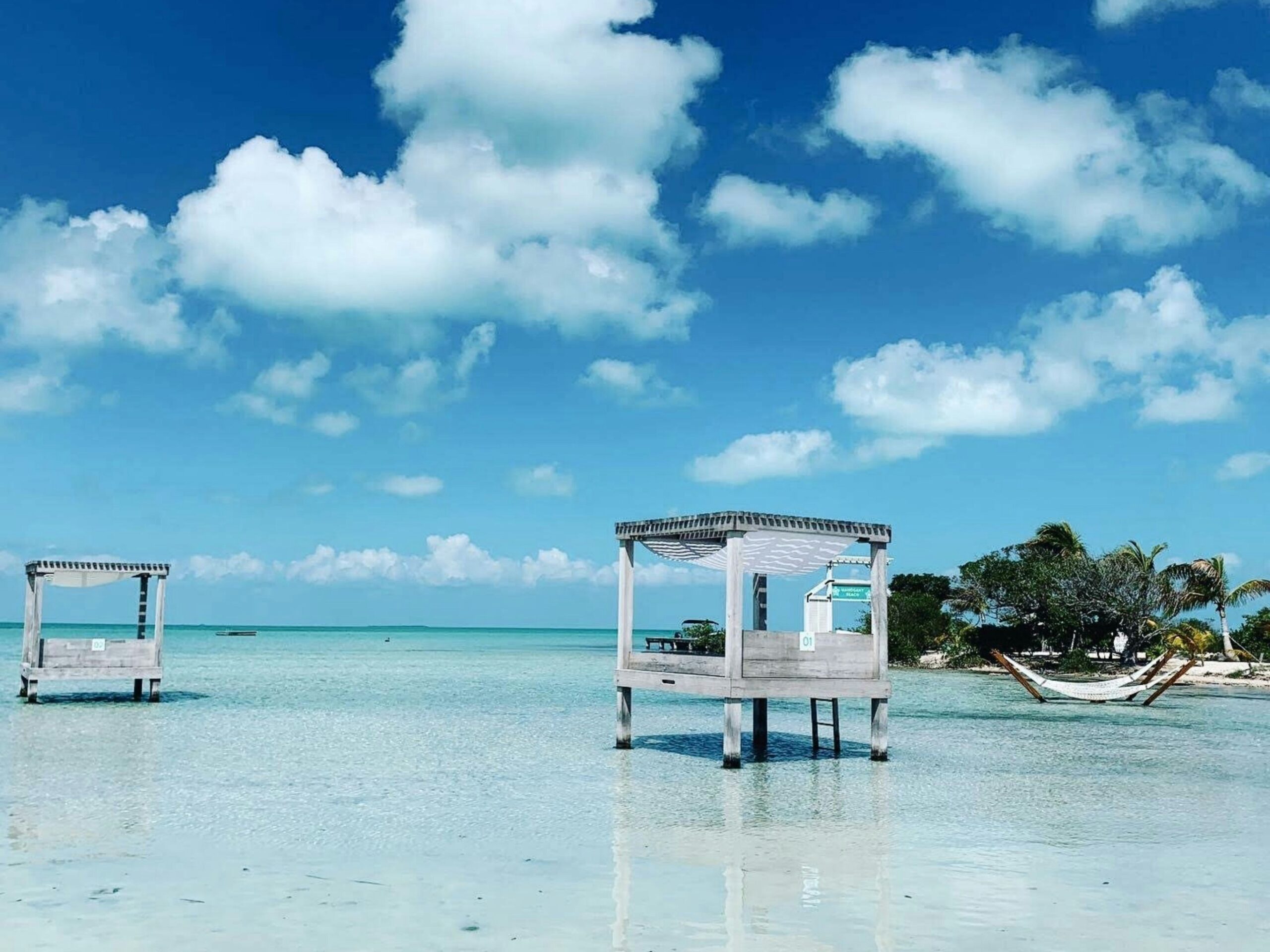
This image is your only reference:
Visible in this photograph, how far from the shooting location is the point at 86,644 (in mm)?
23891

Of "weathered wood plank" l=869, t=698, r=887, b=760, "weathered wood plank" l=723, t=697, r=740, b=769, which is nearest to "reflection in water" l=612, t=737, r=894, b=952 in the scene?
"weathered wood plank" l=723, t=697, r=740, b=769

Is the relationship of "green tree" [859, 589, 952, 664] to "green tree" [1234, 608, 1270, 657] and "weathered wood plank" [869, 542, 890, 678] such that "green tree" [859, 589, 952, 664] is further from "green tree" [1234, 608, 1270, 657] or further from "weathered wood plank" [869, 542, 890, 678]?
"weathered wood plank" [869, 542, 890, 678]

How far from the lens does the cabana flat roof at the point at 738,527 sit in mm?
15070

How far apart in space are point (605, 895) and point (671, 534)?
314 inches

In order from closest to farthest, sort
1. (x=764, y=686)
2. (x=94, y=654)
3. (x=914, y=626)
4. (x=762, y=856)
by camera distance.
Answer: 1. (x=762, y=856)
2. (x=764, y=686)
3. (x=94, y=654)
4. (x=914, y=626)

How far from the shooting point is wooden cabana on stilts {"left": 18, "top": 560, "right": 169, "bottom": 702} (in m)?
23.3

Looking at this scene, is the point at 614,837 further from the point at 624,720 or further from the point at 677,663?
the point at 624,720

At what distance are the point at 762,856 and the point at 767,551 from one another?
6228 mm

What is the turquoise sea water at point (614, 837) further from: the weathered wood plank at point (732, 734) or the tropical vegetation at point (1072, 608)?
the tropical vegetation at point (1072, 608)

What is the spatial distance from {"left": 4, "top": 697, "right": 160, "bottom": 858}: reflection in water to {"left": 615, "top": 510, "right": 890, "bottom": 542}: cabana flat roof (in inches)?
296

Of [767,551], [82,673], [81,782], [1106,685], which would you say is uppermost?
[767,551]

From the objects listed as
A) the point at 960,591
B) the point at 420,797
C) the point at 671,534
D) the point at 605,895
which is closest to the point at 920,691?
the point at 960,591

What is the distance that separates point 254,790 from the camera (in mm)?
13844

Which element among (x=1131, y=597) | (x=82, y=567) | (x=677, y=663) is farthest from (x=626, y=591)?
(x=1131, y=597)
